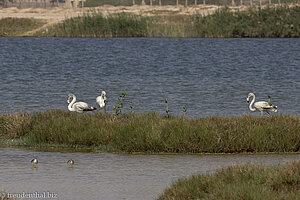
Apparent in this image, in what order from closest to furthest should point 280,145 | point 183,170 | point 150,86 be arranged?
point 183,170
point 280,145
point 150,86

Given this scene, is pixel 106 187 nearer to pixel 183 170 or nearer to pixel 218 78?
pixel 183 170

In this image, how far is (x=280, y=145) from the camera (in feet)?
53.2

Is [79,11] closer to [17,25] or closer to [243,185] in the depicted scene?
[17,25]

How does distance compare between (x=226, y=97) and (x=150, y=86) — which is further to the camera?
(x=150, y=86)

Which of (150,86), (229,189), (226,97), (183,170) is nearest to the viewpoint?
(229,189)

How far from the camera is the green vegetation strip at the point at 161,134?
16.0 metres

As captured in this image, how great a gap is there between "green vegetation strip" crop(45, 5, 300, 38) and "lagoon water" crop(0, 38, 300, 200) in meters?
1.85

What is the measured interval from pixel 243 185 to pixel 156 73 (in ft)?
112

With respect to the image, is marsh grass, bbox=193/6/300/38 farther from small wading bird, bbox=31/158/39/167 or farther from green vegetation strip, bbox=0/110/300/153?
small wading bird, bbox=31/158/39/167

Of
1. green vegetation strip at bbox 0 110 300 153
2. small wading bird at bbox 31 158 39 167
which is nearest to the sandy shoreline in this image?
green vegetation strip at bbox 0 110 300 153

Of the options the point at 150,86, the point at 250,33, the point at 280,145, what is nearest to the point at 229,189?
the point at 280,145

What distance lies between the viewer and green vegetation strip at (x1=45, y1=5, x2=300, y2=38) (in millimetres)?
A: 78625

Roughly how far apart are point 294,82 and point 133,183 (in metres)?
27.1

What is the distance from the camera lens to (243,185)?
1057 cm
